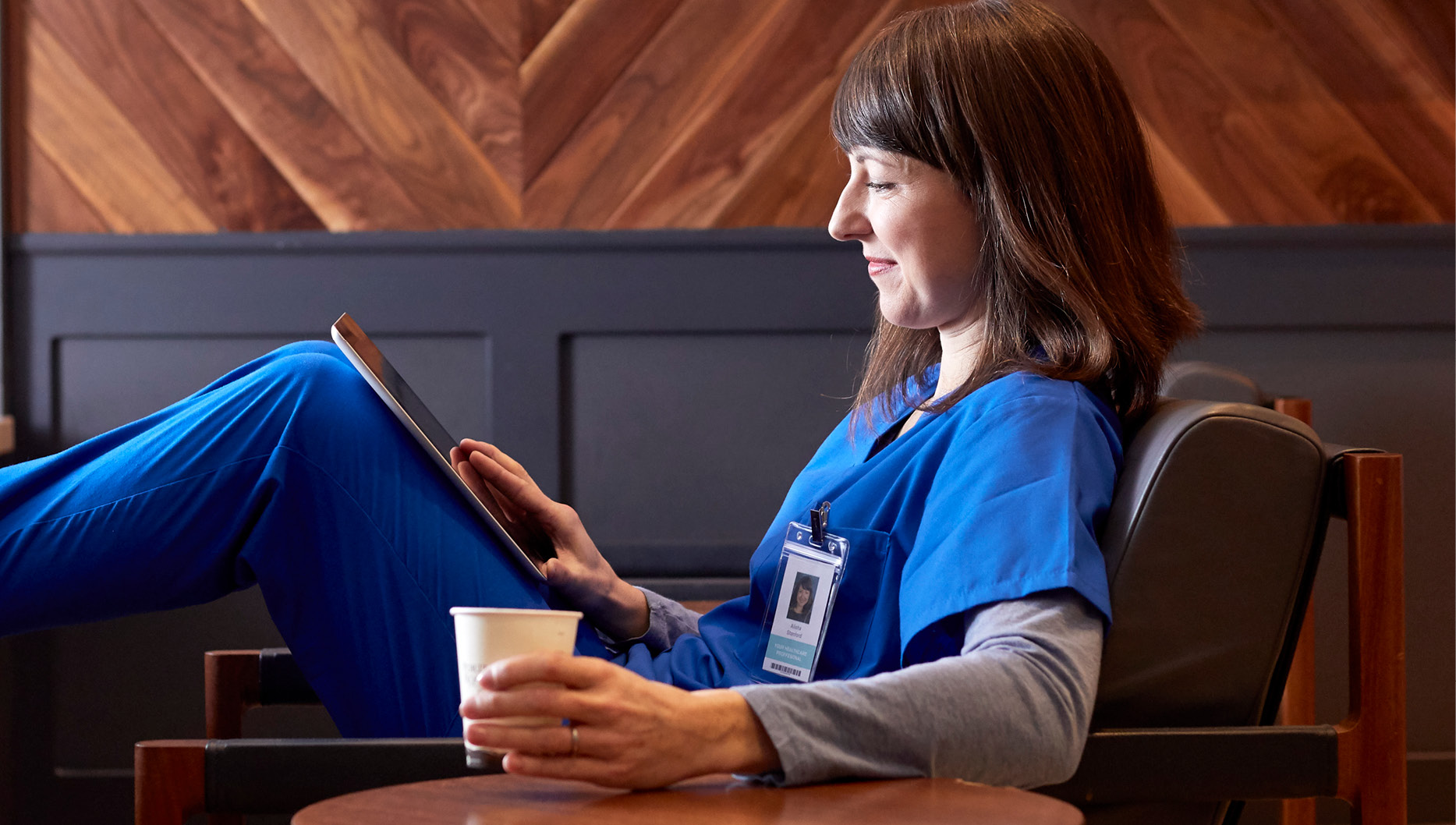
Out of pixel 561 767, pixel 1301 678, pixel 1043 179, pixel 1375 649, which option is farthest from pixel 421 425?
pixel 1301 678

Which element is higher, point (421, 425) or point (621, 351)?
point (621, 351)

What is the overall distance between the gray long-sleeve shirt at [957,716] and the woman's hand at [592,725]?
0.17 feet

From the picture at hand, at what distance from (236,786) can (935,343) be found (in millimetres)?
857

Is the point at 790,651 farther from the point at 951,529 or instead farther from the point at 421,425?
the point at 421,425

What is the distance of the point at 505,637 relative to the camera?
63cm

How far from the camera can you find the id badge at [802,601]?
38.9 inches

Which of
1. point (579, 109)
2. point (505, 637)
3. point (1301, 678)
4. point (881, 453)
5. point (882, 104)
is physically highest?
point (579, 109)

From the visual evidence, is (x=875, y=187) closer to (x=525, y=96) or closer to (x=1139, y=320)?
(x=1139, y=320)

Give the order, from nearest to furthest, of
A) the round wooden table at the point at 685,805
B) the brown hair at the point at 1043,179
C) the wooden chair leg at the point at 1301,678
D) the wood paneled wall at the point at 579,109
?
the round wooden table at the point at 685,805
the brown hair at the point at 1043,179
the wooden chair leg at the point at 1301,678
the wood paneled wall at the point at 579,109

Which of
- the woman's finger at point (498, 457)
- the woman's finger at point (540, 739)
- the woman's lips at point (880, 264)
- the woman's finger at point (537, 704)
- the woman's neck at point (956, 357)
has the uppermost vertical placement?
the woman's lips at point (880, 264)

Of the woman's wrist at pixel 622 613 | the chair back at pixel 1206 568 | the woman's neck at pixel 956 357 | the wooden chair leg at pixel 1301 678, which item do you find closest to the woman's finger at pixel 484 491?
the woman's wrist at pixel 622 613

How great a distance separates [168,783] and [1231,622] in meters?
0.78

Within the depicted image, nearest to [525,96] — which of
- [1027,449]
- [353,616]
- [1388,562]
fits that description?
[353,616]

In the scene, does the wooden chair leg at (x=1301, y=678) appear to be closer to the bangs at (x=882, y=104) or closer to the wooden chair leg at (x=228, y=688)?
the bangs at (x=882, y=104)
